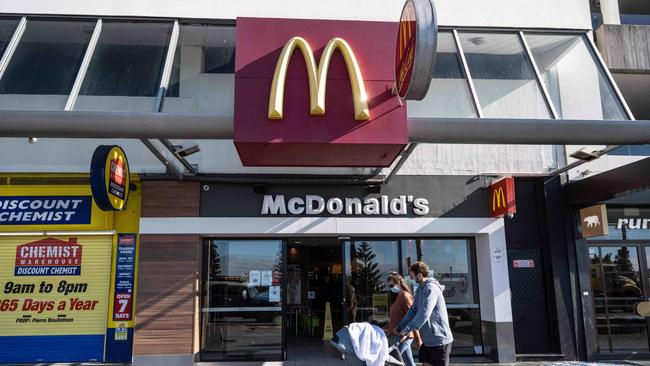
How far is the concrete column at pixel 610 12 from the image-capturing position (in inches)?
399

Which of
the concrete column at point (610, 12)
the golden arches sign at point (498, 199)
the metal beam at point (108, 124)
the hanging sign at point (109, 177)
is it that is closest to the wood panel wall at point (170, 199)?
the hanging sign at point (109, 177)

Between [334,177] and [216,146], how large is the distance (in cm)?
212

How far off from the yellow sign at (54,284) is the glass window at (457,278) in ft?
17.3

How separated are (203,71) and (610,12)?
324 inches

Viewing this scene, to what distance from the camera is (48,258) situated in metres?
8.30

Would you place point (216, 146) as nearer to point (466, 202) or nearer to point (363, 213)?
point (363, 213)

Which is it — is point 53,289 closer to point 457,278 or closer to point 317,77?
point 317,77

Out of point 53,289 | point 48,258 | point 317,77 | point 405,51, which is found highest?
point 405,51

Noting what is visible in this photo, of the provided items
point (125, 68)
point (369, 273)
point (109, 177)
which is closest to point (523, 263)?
point (369, 273)

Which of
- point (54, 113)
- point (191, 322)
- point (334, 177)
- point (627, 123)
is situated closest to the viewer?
point (54, 113)

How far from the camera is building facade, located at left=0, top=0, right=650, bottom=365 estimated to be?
8094 mm

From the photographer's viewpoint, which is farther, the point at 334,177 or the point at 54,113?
the point at 334,177

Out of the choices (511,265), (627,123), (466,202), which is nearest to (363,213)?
(466,202)

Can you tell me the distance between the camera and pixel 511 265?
887cm
